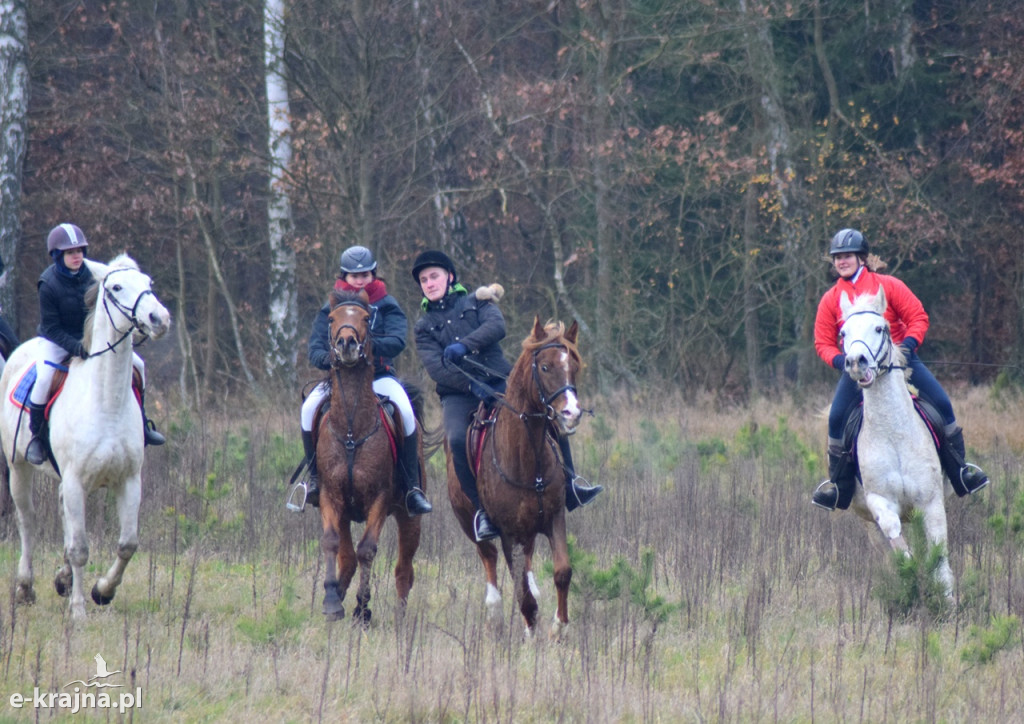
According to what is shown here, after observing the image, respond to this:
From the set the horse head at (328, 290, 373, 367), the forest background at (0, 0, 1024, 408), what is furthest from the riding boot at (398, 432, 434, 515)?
the forest background at (0, 0, 1024, 408)

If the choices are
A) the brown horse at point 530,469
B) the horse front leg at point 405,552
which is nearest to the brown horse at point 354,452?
the horse front leg at point 405,552

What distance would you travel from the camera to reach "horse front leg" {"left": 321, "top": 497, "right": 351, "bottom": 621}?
788cm

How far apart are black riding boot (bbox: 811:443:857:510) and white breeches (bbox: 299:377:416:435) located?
299 cm

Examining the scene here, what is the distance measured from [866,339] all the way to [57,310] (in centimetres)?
563

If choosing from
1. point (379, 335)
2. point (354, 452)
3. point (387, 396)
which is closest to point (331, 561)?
point (354, 452)

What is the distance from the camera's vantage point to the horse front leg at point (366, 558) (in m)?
7.98

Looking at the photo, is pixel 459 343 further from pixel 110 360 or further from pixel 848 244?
pixel 848 244

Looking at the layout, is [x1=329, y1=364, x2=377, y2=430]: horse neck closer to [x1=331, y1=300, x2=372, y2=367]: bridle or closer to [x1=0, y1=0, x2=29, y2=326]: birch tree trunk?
[x1=331, y1=300, x2=372, y2=367]: bridle

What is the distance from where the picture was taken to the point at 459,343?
8.45m

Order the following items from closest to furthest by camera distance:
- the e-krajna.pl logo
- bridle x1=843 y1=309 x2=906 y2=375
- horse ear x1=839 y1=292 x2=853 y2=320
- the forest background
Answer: the e-krajna.pl logo
bridle x1=843 y1=309 x2=906 y2=375
horse ear x1=839 y1=292 x2=853 y2=320
the forest background

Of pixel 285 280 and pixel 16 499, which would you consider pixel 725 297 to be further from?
pixel 16 499

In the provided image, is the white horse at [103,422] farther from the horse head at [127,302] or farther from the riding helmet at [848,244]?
the riding helmet at [848,244]

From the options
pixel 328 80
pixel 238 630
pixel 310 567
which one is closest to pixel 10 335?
pixel 310 567

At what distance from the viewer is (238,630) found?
7.68m
